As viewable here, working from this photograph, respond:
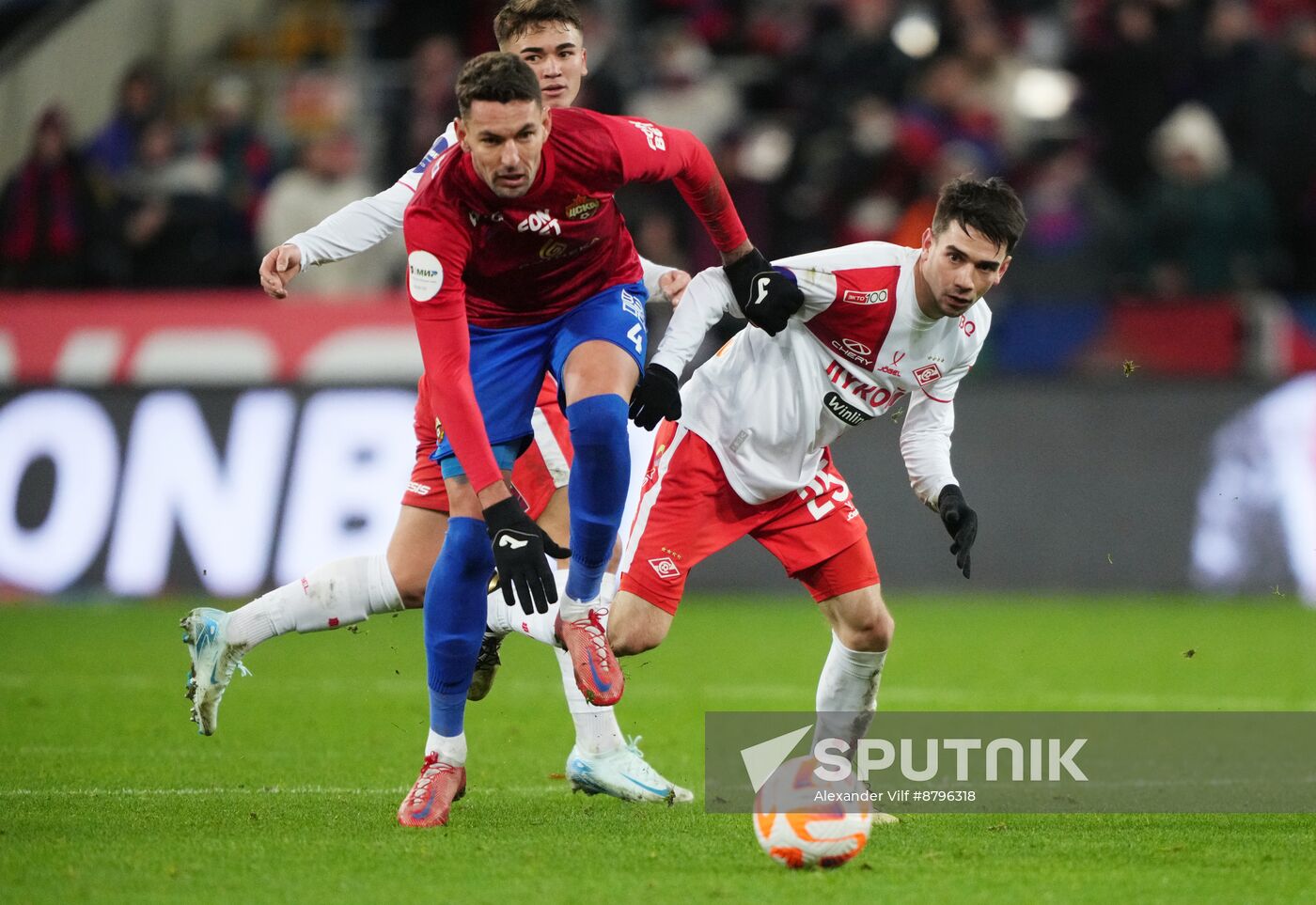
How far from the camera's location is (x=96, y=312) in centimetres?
1296

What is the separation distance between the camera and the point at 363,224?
20.3ft

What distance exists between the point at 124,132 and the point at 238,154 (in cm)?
95

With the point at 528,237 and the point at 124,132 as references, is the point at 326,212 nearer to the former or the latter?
the point at 124,132

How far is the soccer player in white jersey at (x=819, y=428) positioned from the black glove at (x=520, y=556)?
79cm

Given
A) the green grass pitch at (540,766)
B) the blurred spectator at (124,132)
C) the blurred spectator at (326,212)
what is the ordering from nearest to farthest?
1. the green grass pitch at (540,766)
2. the blurred spectator at (326,212)
3. the blurred spectator at (124,132)

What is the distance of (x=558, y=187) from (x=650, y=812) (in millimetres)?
2005

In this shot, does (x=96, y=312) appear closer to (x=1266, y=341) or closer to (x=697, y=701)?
(x=697, y=701)

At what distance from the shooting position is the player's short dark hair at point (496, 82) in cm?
523

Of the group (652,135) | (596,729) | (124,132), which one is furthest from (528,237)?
(124,132)

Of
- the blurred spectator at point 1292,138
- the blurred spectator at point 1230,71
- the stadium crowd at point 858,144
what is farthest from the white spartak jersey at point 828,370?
the blurred spectator at point 1230,71

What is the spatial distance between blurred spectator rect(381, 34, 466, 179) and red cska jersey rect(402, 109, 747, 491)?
852 centimetres

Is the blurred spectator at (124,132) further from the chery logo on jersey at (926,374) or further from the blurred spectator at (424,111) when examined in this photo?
the chery logo on jersey at (926,374)

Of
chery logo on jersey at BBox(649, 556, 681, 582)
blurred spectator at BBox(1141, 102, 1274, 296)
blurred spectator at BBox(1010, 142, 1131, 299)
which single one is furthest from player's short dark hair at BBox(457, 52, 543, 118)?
blurred spectator at BBox(1141, 102, 1274, 296)

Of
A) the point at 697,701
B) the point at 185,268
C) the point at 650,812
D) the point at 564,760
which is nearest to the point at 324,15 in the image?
the point at 185,268
